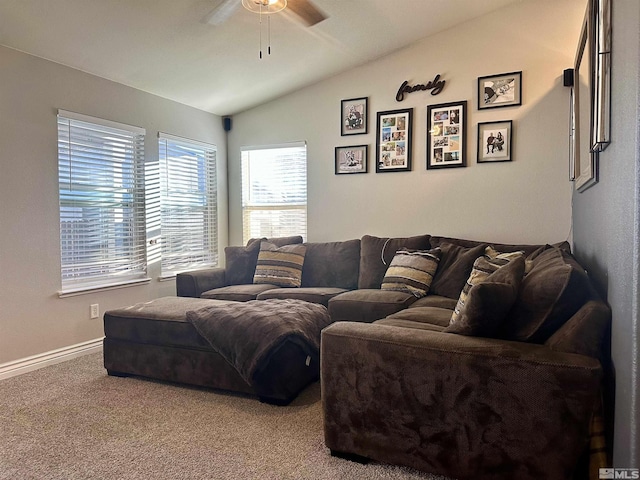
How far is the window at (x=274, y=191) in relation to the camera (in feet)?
16.4

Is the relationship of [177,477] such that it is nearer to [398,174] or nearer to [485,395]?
[485,395]

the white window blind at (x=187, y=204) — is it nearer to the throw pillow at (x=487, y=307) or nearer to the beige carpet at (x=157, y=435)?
the beige carpet at (x=157, y=435)

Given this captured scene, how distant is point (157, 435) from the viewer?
2.22m

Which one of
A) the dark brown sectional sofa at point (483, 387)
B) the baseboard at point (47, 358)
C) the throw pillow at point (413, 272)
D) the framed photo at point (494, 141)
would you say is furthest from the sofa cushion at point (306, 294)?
the framed photo at point (494, 141)

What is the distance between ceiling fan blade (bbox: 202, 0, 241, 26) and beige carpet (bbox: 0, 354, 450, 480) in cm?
242

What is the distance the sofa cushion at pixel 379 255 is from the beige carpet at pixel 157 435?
1386mm

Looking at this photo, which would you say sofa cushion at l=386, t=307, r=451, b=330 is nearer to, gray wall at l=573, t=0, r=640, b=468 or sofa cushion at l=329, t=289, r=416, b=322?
sofa cushion at l=329, t=289, r=416, b=322

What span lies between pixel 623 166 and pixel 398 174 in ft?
10.2

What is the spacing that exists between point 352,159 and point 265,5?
2083 millimetres

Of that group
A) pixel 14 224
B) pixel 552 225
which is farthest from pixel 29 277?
pixel 552 225

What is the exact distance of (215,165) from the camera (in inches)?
205

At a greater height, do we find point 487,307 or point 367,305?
point 487,307

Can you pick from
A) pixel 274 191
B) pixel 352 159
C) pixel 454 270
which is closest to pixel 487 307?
pixel 454 270

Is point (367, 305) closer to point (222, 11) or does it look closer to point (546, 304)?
point (546, 304)
